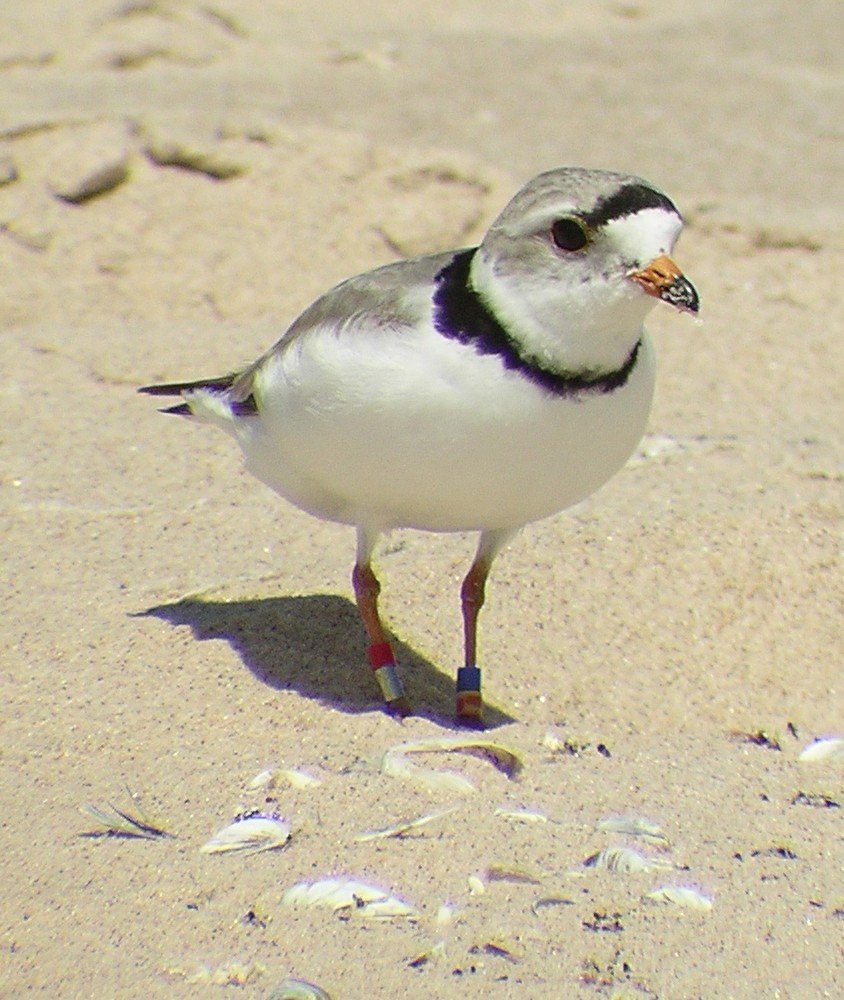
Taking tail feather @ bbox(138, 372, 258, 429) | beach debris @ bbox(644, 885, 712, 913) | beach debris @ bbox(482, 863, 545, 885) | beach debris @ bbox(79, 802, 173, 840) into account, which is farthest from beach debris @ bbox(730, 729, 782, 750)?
beach debris @ bbox(79, 802, 173, 840)

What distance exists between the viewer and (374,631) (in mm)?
3785

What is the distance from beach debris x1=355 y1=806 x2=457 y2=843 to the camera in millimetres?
3076

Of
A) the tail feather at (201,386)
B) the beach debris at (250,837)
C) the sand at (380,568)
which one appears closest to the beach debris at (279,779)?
the sand at (380,568)

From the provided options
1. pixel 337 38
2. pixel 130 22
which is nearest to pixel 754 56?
pixel 337 38

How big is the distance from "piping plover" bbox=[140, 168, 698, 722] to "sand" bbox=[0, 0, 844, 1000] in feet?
2.01

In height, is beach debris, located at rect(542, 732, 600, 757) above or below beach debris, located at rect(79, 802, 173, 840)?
below

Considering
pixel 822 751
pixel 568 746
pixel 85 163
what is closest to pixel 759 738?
pixel 822 751

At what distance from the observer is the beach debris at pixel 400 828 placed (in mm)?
3076

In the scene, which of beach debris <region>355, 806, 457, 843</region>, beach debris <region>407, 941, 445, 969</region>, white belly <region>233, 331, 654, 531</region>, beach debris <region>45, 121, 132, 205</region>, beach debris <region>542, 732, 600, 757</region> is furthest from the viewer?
beach debris <region>45, 121, 132, 205</region>

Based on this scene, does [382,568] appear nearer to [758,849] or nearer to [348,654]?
[348,654]

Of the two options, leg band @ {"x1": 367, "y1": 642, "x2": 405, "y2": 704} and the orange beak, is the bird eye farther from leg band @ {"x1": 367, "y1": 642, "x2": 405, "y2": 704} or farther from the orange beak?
leg band @ {"x1": 367, "y1": 642, "x2": 405, "y2": 704}

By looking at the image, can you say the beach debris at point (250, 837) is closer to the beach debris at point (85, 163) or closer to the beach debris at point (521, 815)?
the beach debris at point (521, 815)

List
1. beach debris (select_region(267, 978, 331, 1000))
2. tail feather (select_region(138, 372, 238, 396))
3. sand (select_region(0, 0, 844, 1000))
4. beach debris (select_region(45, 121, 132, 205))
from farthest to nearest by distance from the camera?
beach debris (select_region(45, 121, 132, 205)) < tail feather (select_region(138, 372, 238, 396)) < sand (select_region(0, 0, 844, 1000)) < beach debris (select_region(267, 978, 331, 1000))

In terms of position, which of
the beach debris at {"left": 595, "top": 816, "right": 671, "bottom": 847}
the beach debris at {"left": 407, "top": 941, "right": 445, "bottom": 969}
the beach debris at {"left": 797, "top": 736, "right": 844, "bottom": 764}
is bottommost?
the beach debris at {"left": 797, "top": 736, "right": 844, "bottom": 764}
